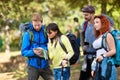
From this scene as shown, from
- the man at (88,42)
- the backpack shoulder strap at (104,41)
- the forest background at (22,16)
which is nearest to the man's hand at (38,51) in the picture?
the man at (88,42)

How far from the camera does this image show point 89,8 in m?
6.79

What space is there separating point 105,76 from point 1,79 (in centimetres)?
778

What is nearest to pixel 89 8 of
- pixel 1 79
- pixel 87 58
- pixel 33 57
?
pixel 87 58

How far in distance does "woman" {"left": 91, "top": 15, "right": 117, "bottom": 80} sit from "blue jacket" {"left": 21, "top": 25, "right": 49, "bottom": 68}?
1122mm

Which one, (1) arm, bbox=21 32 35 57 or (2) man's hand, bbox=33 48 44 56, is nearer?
(2) man's hand, bbox=33 48 44 56

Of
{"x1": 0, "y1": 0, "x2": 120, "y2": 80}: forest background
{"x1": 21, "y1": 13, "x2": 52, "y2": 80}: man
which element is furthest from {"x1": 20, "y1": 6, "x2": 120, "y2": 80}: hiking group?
{"x1": 0, "y1": 0, "x2": 120, "y2": 80}: forest background

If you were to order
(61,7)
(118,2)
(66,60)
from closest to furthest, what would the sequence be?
(66,60), (118,2), (61,7)

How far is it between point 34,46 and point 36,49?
18 centimetres

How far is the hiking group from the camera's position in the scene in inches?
228

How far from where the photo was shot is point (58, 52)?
6.39m

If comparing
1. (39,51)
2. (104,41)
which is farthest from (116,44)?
(39,51)

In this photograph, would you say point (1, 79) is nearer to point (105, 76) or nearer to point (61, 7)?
point (105, 76)

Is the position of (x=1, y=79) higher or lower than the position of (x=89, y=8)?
lower

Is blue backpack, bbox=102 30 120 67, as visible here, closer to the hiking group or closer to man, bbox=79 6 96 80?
the hiking group
